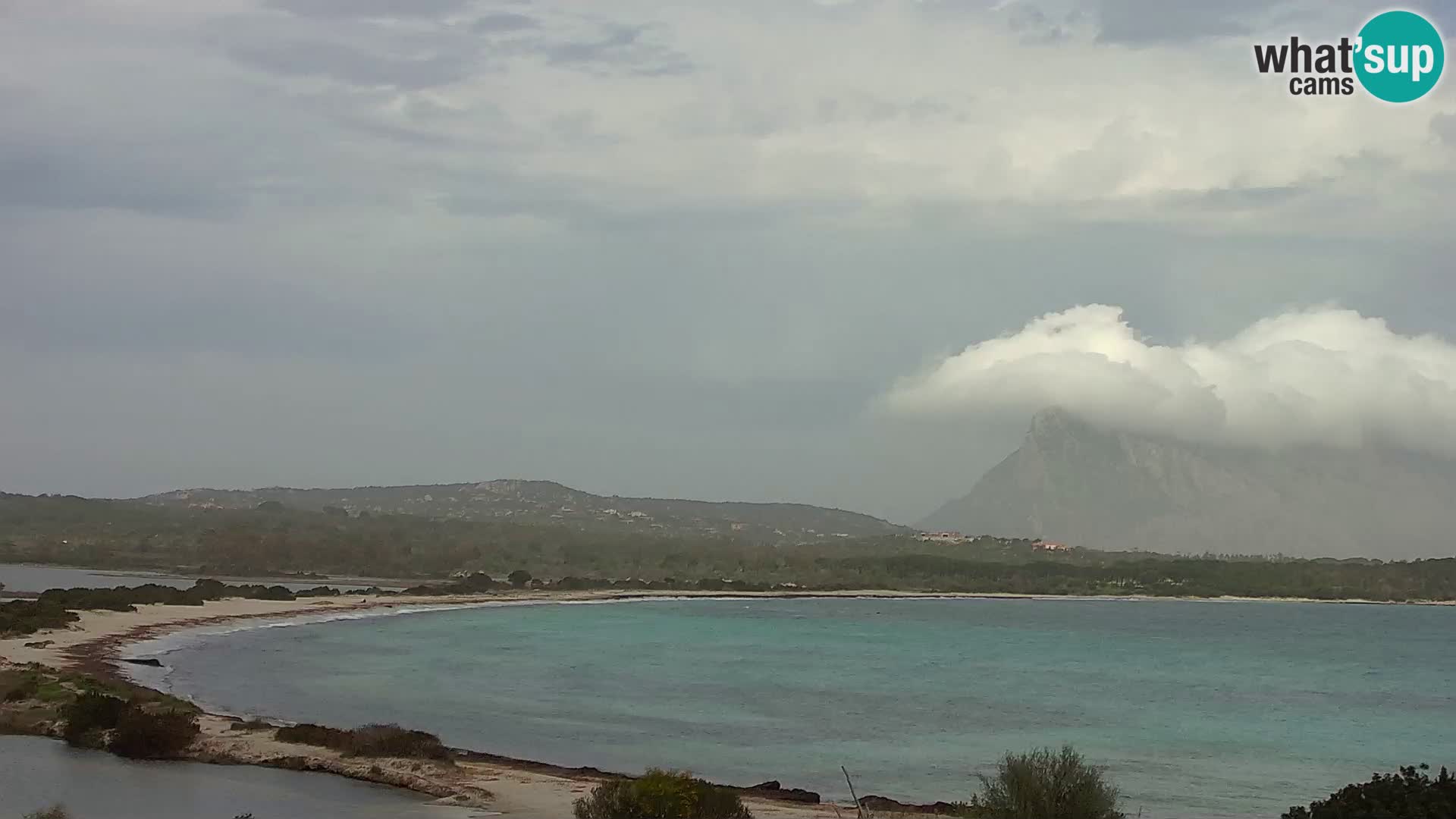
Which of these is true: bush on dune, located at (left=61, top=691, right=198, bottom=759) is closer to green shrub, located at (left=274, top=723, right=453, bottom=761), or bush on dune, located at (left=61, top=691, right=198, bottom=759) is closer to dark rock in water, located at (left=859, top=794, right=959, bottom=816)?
green shrub, located at (left=274, top=723, right=453, bottom=761)

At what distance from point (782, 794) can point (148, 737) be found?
11391 mm

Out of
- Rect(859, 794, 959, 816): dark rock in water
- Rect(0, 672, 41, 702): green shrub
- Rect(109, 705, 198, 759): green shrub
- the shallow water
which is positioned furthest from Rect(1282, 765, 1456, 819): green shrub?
Rect(0, 672, 41, 702): green shrub

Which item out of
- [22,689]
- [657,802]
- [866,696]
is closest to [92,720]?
[22,689]

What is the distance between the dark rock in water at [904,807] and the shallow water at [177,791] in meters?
6.87

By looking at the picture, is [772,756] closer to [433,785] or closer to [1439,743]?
[433,785]

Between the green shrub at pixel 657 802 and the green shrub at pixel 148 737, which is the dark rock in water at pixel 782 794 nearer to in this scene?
the green shrub at pixel 657 802

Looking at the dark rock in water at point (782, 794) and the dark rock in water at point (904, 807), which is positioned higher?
the dark rock in water at point (904, 807)

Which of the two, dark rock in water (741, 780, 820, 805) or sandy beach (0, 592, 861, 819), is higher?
sandy beach (0, 592, 861, 819)

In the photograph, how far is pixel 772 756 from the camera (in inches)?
1252

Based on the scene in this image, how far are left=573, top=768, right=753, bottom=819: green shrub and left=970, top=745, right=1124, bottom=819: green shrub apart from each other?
13.2ft

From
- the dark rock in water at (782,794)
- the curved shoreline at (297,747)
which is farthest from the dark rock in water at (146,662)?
the dark rock in water at (782,794)

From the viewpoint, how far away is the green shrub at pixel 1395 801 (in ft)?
41.9

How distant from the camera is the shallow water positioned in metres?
19.8

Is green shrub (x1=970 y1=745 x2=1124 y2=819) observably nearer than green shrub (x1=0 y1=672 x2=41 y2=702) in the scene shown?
Yes
